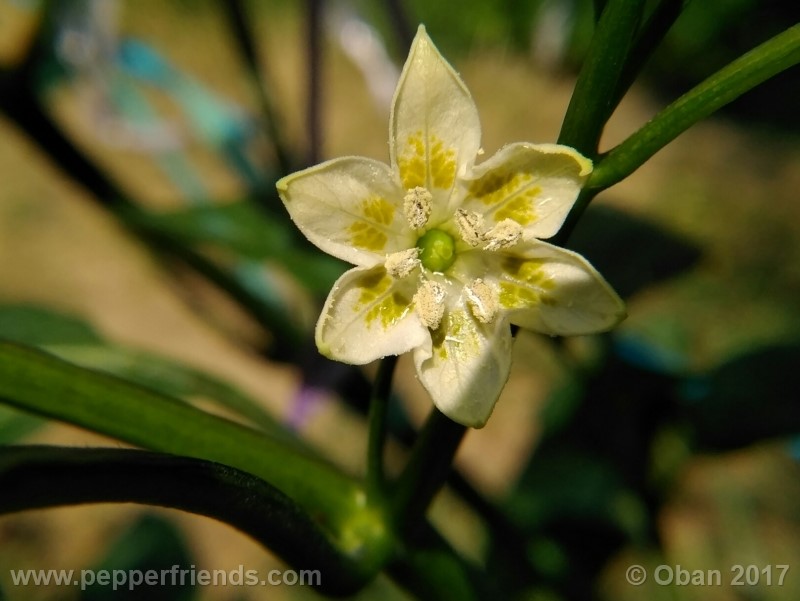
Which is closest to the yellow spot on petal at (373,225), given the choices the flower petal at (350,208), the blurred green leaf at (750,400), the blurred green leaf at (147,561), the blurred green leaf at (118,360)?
the flower petal at (350,208)

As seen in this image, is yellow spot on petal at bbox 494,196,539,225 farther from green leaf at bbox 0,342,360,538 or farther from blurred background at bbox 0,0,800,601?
blurred background at bbox 0,0,800,601

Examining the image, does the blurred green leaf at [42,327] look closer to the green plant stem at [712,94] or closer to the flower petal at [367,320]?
the flower petal at [367,320]

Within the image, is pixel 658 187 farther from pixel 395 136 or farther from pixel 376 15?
pixel 395 136

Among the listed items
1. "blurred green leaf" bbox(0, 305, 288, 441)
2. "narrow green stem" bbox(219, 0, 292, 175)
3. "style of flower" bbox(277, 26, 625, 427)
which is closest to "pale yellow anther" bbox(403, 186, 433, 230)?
"style of flower" bbox(277, 26, 625, 427)

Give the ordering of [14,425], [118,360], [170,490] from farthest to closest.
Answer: [118,360] < [14,425] < [170,490]

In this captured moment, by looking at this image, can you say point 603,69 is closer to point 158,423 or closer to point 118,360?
point 158,423

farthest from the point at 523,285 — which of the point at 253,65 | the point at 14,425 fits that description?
the point at 253,65
